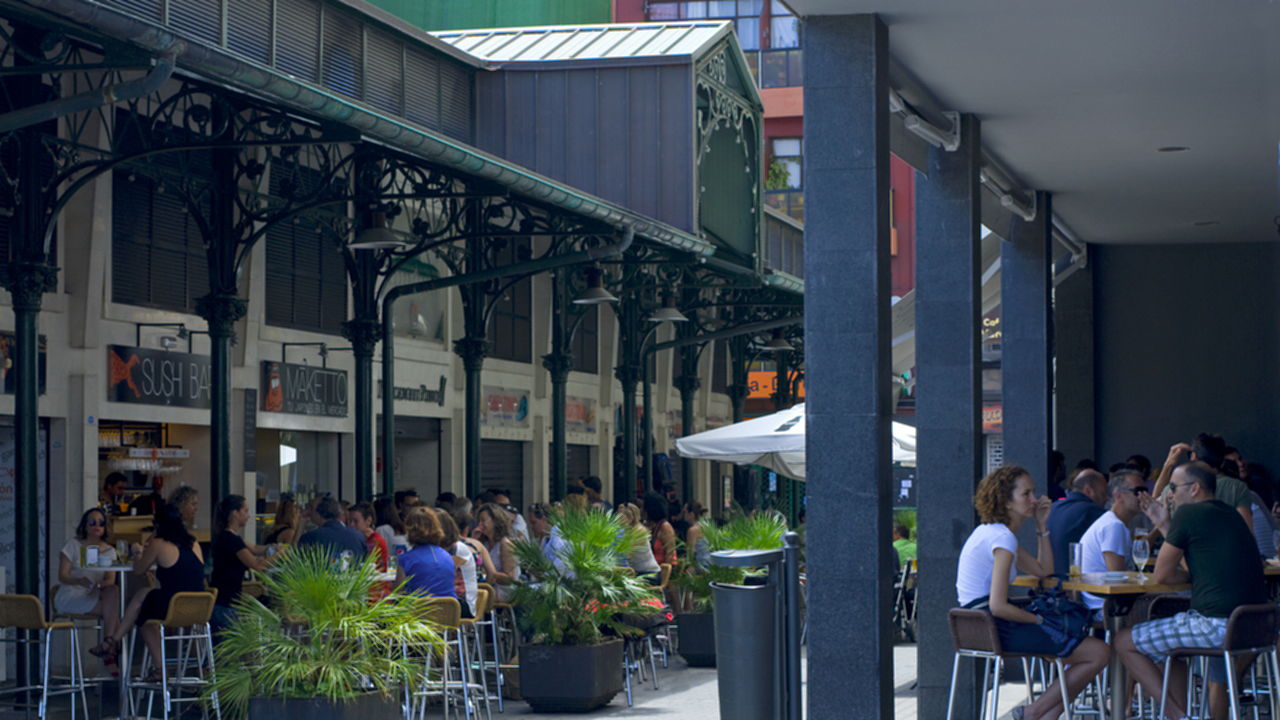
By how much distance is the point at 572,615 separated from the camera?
13.0 meters

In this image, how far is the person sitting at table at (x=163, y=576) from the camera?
1222cm

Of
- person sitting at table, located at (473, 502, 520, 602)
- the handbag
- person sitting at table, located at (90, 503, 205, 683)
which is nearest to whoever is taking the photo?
the handbag

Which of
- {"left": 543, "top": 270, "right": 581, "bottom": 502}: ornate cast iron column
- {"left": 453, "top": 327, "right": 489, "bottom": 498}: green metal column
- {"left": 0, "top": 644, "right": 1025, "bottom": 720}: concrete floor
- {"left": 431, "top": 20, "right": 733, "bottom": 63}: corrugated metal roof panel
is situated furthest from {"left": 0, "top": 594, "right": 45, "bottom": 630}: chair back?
{"left": 431, "top": 20, "right": 733, "bottom": 63}: corrugated metal roof panel

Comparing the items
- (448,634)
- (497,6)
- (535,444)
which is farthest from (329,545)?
(497,6)

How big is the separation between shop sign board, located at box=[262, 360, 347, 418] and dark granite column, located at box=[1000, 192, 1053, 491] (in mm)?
8582

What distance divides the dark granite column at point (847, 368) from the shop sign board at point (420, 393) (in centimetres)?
1401

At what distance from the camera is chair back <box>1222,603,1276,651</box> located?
8383 mm

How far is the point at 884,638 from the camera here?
8.93 metres

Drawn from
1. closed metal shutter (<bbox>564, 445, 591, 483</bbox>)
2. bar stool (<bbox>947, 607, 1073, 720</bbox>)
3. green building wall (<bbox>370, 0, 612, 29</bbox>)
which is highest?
green building wall (<bbox>370, 0, 612, 29</bbox>)

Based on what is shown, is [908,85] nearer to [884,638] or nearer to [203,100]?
[884,638]

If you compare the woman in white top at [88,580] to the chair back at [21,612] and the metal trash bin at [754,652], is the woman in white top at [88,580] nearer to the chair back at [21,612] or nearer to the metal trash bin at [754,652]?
the chair back at [21,612]

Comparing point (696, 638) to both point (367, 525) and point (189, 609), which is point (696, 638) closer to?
point (367, 525)

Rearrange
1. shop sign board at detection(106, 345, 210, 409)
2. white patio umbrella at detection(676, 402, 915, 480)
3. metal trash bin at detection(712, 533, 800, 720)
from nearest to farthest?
metal trash bin at detection(712, 533, 800, 720), shop sign board at detection(106, 345, 210, 409), white patio umbrella at detection(676, 402, 915, 480)

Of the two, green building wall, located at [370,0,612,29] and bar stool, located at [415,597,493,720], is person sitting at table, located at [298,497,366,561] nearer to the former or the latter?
bar stool, located at [415,597,493,720]
